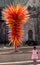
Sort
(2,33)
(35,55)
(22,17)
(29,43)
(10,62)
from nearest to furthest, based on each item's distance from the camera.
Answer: (35,55) → (10,62) → (22,17) → (29,43) → (2,33)

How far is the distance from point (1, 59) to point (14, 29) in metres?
2.31

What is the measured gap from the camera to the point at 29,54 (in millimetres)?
14266

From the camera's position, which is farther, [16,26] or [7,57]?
[16,26]

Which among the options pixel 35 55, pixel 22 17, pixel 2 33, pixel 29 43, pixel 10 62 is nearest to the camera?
pixel 35 55

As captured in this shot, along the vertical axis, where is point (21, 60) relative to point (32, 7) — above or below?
below

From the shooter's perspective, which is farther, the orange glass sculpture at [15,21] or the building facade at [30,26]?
the building facade at [30,26]

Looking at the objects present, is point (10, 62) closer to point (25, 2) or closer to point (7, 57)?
point (7, 57)

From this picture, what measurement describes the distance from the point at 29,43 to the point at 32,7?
394 cm

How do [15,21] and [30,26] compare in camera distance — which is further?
[30,26]

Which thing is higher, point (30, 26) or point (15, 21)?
point (15, 21)

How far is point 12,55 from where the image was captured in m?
14.3

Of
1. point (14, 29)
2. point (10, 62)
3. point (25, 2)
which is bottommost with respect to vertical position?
point (10, 62)

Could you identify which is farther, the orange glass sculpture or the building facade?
the building facade

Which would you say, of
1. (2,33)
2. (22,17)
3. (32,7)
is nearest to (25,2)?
(32,7)
